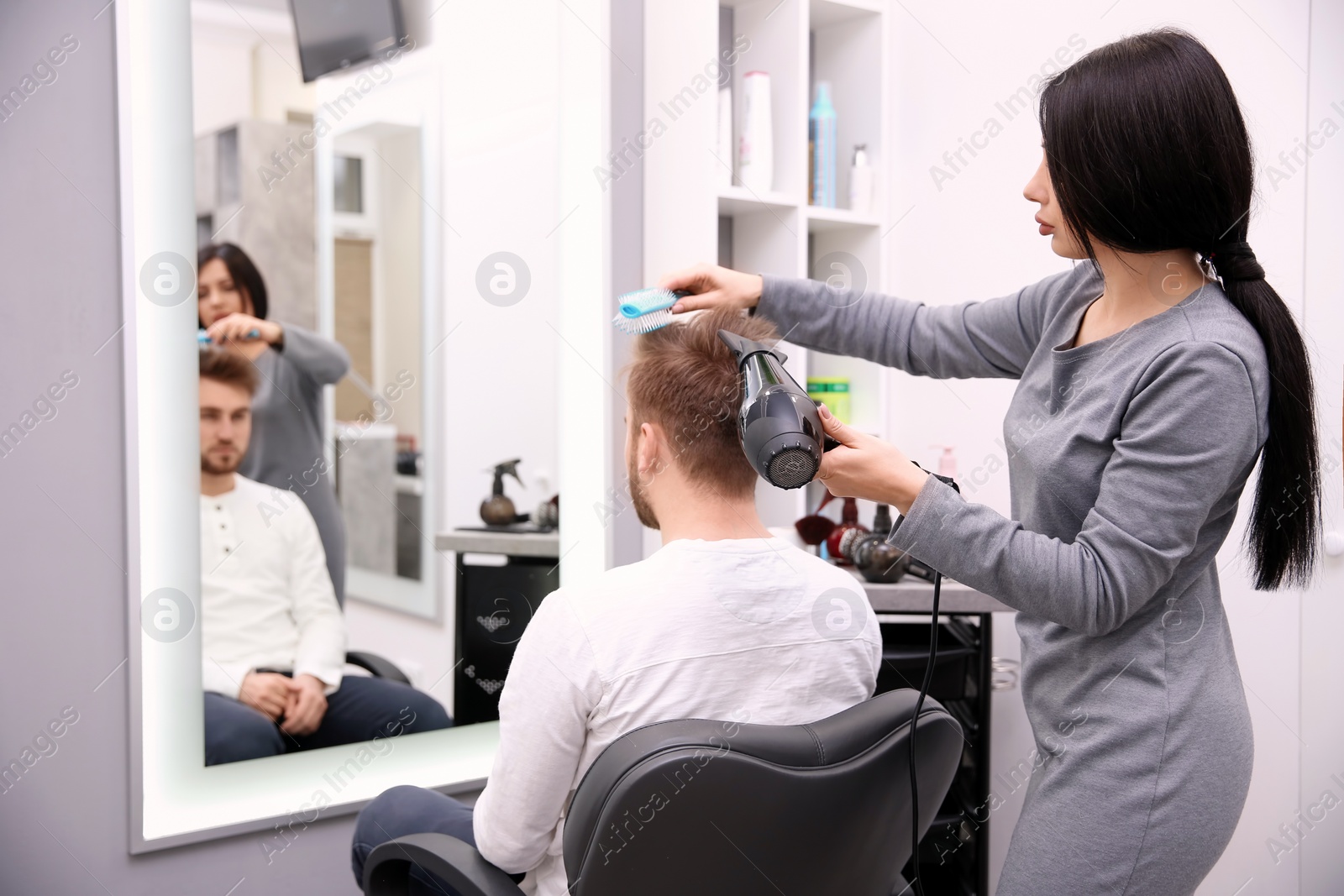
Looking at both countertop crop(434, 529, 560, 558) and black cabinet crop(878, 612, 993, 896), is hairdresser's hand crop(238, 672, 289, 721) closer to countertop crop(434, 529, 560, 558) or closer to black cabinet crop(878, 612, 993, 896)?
countertop crop(434, 529, 560, 558)

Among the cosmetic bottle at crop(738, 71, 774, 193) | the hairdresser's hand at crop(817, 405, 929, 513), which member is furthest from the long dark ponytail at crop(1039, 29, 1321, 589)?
the cosmetic bottle at crop(738, 71, 774, 193)

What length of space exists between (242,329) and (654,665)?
4.19 ft

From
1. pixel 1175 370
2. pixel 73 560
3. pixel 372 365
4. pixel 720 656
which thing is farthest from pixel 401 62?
pixel 1175 370

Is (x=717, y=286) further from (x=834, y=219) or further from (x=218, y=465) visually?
(x=218, y=465)

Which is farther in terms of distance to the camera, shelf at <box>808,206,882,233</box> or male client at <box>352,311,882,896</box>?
shelf at <box>808,206,882,233</box>

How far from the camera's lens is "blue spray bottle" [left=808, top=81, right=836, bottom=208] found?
2195mm

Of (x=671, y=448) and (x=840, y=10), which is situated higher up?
(x=840, y=10)

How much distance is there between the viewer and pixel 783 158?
2.16 metres

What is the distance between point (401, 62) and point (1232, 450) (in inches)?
74.7

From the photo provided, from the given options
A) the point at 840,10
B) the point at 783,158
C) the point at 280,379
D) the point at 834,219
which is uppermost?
the point at 840,10

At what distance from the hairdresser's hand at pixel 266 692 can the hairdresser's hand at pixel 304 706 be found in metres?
0.01

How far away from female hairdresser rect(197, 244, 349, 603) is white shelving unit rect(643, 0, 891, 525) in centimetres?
77

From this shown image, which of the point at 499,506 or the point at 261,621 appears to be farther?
the point at 499,506

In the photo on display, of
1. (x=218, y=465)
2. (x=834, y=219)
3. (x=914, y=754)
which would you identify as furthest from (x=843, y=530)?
(x=218, y=465)
